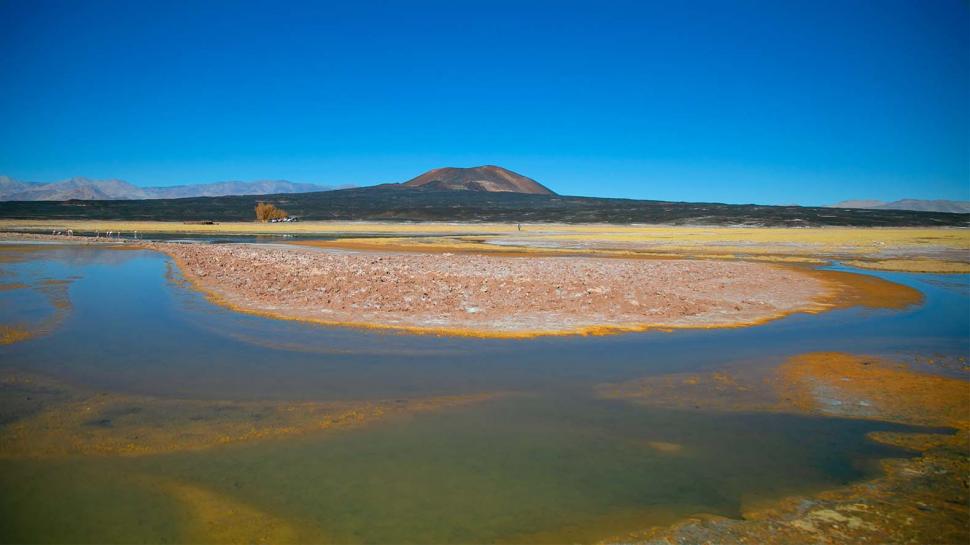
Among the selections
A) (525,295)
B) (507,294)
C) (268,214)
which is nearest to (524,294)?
(525,295)

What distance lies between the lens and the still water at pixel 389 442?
493 centimetres

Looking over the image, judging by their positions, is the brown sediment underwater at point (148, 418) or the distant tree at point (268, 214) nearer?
the brown sediment underwater at point (148, 418)

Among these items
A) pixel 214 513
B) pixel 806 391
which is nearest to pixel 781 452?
pixel 806 391

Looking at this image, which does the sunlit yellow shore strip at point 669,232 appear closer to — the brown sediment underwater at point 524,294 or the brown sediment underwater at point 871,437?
the brown sediment underwater at point 524,294

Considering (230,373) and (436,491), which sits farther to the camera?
(230,373)

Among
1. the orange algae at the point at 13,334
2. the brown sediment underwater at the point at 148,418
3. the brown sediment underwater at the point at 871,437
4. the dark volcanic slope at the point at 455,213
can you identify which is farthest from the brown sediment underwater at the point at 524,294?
the dark volcanic slope at the point at 455,213

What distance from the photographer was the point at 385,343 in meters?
11.4

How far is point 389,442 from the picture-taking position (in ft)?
21.4

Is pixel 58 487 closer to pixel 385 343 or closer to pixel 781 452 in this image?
pixel 385 343

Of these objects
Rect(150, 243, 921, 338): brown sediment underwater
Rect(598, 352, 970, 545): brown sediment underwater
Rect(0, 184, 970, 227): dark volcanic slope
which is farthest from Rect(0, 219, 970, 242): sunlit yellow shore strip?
Rect(598, 352, 970, 545): brown sediment underwater

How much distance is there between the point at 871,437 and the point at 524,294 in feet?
34.5

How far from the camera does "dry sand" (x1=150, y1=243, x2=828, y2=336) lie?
13508 millimetres

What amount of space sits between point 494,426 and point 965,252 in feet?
149

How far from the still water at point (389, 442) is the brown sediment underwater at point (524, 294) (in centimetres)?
136
